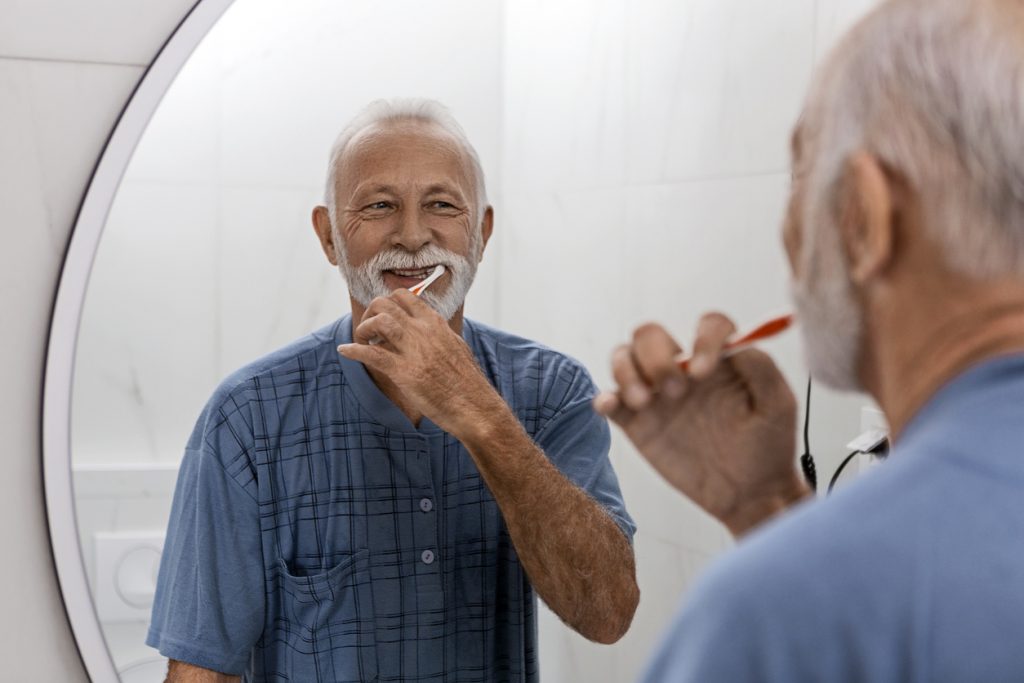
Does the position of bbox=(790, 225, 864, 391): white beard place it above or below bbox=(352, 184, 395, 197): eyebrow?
below

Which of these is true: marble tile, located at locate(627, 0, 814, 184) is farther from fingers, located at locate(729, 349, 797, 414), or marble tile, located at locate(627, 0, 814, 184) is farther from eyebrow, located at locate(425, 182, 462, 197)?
fingers, located at locate(729, 349, 797, 414)

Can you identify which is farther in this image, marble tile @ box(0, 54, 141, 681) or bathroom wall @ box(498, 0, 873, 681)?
bathroom wall @ box(498, 0, 873, 681)

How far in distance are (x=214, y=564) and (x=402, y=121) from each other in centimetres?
35

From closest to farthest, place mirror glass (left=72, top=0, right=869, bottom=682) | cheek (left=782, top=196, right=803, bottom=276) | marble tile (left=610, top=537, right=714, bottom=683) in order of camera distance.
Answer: cheek (left=782, top=196, right=803, bottom=276) < mirror glass (left=72, top=0, right=869, bottom=682) < marble tile (left=610, top=537, right=714, bottom=683)

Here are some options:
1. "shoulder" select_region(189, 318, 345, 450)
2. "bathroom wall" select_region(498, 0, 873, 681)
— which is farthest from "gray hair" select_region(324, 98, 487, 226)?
"bathroom wall" select_region(498, 0, 873, 681)

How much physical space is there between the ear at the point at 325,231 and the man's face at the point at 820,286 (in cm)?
48

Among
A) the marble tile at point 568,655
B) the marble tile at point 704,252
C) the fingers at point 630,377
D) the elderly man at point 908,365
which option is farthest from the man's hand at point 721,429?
the marble tile at point 568,655

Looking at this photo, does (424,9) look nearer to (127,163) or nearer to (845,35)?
(127,163)

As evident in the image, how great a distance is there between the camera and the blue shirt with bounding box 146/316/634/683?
0.69 metres

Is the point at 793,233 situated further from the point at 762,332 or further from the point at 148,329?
the point at 148,329

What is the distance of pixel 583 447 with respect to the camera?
2.48 feet

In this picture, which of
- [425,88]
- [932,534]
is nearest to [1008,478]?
[932,534]

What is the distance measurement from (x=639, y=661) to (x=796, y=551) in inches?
30.5

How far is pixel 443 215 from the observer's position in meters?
0.77
